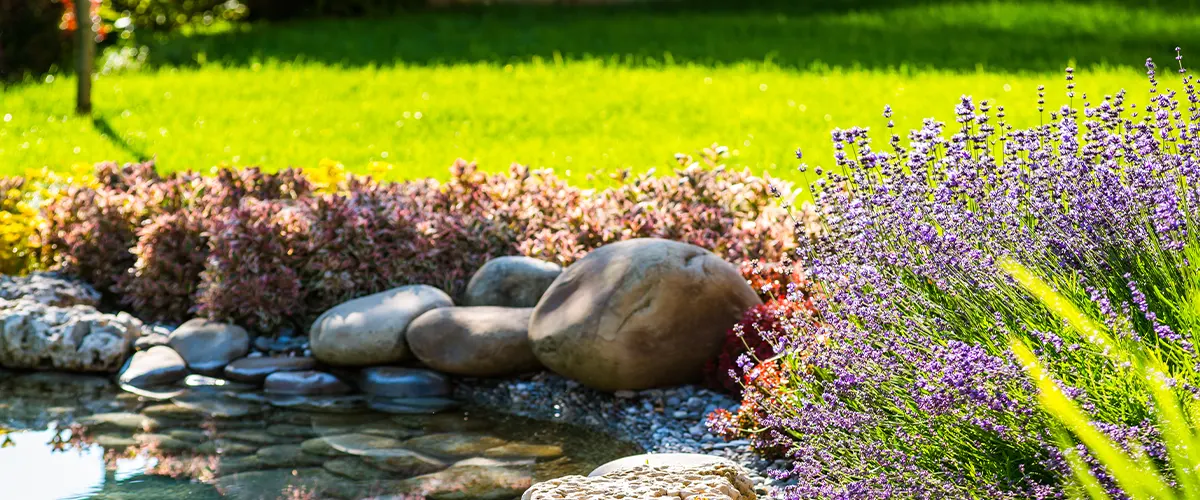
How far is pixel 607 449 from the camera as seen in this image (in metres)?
5.38

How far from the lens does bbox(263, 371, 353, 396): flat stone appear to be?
627cm

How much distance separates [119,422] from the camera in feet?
19.0

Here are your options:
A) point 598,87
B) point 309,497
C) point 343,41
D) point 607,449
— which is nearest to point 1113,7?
point 598,87

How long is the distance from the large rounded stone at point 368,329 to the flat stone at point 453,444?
79cm

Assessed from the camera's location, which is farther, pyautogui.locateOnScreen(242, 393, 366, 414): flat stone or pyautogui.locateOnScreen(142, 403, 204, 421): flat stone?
pyautogui.locateOnScreen(242, 393, 366, 414): flat stone

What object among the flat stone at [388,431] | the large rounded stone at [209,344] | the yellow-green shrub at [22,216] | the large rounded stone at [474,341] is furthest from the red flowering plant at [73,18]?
the flat stone at [388,431]

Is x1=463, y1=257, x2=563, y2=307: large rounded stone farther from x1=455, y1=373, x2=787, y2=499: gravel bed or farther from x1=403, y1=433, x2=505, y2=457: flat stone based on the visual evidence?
x1=403, y1=433, x2=505, y2=457: flat stone

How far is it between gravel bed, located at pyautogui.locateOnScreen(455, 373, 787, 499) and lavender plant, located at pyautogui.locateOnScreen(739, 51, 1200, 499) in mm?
1138

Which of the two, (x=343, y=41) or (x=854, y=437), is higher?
(x=343, y=41)

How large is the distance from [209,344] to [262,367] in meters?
0.37

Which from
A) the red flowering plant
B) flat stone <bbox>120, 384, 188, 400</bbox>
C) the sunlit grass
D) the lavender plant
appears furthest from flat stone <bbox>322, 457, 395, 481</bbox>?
the red flowering plant

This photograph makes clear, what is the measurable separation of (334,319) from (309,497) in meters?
1.62

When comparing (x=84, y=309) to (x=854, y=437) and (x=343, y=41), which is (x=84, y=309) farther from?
(x=343, y=41)

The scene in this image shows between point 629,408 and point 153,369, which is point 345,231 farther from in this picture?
point 629,408
